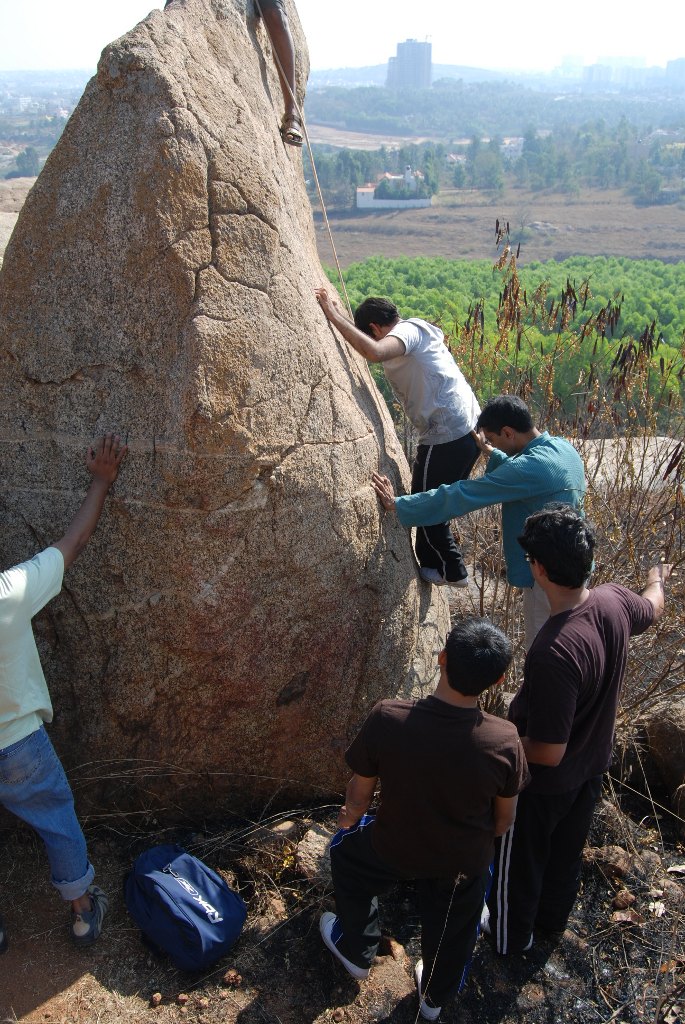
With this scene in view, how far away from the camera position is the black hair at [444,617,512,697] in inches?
90.8

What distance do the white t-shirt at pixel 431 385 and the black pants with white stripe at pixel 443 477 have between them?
0.14 ft

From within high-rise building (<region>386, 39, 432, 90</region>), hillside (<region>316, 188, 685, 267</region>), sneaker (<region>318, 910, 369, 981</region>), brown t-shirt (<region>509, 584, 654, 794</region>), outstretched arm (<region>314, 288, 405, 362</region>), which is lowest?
hillside (<region>316, 188, 685, 267</region>)

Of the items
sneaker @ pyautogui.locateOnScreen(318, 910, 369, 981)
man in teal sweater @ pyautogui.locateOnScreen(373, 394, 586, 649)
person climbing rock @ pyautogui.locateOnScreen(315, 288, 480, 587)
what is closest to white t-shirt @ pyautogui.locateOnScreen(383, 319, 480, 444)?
person climbing rock @ pyautogui.locateOnScreen(315, 288, 480, 587)

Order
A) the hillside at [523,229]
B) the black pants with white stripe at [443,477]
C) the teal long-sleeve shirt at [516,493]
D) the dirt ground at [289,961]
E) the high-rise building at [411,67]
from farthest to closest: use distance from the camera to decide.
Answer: the high-rise building at [411,67] → the hillside at [523,229] → the black pants with white stripe at [443,477] → the teal long-sleeve shirt at [516,493] → the dirt ground at [289,961]

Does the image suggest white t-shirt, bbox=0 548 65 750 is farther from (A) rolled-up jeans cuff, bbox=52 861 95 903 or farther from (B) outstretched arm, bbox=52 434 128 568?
(A) rolled-up jeans cuff, bbox=52 861 95 903

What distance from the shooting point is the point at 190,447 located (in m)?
2.96

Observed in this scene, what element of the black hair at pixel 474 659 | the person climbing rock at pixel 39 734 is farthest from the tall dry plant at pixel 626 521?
the person climbing rock at pixel 39 734

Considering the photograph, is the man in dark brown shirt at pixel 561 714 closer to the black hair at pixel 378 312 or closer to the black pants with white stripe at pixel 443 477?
the black pants with white stripe at pixel 443 477

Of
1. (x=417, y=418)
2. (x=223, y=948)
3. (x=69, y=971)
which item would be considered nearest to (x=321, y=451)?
(x=417, y=418)

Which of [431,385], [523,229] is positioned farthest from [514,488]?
[523,229]

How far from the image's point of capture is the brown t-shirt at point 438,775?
2334 millimetres

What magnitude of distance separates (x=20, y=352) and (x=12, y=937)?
6.47 ft

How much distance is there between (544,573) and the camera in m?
2.59

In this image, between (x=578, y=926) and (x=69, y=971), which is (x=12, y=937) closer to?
(x=69, y=971)
